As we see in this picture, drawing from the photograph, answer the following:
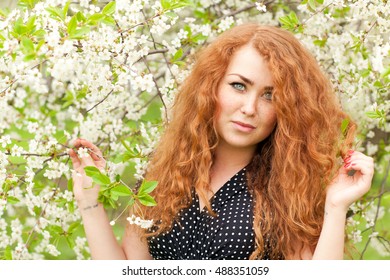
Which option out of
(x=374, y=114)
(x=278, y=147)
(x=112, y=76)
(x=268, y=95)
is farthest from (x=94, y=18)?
(x=374, y=114)

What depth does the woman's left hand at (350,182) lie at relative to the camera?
2.38 meters

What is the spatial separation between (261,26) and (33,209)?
1.29 meters

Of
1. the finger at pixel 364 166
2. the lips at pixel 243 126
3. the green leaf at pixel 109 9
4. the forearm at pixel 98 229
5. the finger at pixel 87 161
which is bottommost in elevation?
the forearm at pixel 98 229

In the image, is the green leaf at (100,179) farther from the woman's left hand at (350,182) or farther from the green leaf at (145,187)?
the woman's left hand at (350,182)

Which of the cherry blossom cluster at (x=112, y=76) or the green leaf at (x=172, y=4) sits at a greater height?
the green leaf at (x=172, y=4)

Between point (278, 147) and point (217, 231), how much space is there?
0.37 meters

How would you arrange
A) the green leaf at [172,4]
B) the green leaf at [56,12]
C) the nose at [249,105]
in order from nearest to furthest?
the green leaf at [56,12] < the nose at [249,105] < the green leaf at [172,4]

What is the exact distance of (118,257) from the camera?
2750 mm

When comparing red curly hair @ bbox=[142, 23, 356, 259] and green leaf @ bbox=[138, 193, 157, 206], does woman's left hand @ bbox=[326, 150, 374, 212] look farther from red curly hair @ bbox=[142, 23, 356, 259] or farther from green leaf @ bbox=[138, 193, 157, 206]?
green leaf @ bbox=[138, 193, 157, 206]

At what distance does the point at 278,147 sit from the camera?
8.46 feet

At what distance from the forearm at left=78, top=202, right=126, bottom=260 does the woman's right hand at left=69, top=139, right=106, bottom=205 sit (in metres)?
0.03

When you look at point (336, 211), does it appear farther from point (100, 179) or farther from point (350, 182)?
point (100, 179)

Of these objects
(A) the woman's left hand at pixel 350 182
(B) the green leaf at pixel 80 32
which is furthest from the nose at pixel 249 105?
(B) the green leaf at pixel 80 32

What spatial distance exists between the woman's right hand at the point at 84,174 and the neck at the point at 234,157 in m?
0.45
